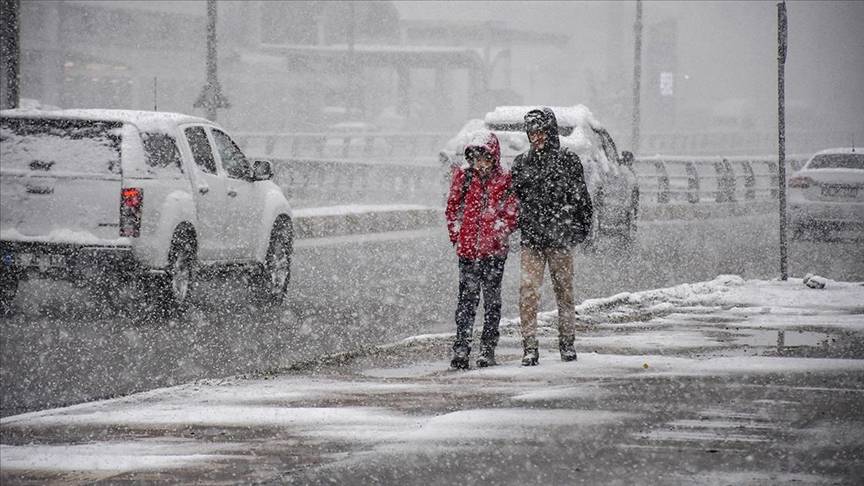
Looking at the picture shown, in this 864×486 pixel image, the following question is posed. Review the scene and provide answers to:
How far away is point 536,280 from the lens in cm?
985

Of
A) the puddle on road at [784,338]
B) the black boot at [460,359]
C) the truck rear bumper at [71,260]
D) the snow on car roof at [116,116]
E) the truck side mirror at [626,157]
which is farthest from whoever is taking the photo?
the truck side mirror at [626,157]

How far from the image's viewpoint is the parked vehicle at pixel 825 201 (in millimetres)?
22562

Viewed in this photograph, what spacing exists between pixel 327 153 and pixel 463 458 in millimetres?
45876

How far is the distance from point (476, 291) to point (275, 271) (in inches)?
213

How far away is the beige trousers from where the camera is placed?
9.81m

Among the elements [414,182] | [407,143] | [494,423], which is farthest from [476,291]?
[407,143]

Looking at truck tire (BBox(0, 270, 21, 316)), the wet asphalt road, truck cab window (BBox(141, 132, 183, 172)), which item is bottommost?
the wet asphalt road

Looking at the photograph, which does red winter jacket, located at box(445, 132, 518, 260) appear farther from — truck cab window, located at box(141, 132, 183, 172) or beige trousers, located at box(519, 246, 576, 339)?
truck cab window, located at box(141, 132, 183, 172)

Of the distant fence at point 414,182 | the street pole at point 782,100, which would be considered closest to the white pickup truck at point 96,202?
the street pole at point 782,100

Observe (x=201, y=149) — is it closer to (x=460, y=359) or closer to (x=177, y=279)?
(x=177, y=279)

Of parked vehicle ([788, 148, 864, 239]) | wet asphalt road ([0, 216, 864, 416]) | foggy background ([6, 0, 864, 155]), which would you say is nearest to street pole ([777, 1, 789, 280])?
wet asphalt road ([0, 216, 864, 416])

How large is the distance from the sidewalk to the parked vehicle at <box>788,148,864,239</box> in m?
11.9

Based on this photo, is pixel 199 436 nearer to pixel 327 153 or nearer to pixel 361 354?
pixel 361 354

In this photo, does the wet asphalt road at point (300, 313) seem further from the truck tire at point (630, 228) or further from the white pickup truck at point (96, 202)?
the white pickup truck at point (96, 202)
